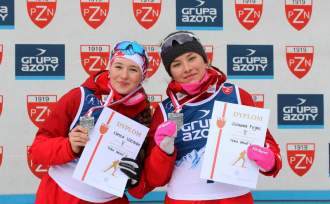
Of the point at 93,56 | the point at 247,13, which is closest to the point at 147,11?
the point at 93,56

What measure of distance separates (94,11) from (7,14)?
450 mm

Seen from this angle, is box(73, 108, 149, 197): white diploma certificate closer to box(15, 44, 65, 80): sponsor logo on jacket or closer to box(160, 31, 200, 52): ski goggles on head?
box(160, 31, 200, 52): ski goggles on head

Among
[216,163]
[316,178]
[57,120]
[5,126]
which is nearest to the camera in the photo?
[216,163]

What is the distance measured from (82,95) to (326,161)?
144 cm

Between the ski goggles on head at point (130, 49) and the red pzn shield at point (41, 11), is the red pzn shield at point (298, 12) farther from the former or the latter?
the red pzn shield at point (41, 11)

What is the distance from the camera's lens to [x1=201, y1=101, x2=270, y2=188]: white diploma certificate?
4.47ft

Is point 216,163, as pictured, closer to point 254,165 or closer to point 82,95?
point 254,165

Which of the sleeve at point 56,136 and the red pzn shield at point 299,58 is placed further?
the red pzn shield at point 299,58

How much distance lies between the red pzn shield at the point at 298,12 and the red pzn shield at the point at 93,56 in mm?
1016

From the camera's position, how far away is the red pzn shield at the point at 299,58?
7.28 feet

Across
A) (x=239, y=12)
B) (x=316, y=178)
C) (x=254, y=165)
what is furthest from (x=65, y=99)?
(x=316, y=178)

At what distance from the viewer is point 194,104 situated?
150 cm

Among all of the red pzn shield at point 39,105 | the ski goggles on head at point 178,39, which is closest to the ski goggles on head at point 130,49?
the ski goggles on head at point 178,39

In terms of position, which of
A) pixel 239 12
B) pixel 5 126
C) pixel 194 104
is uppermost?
pixel 239 12
